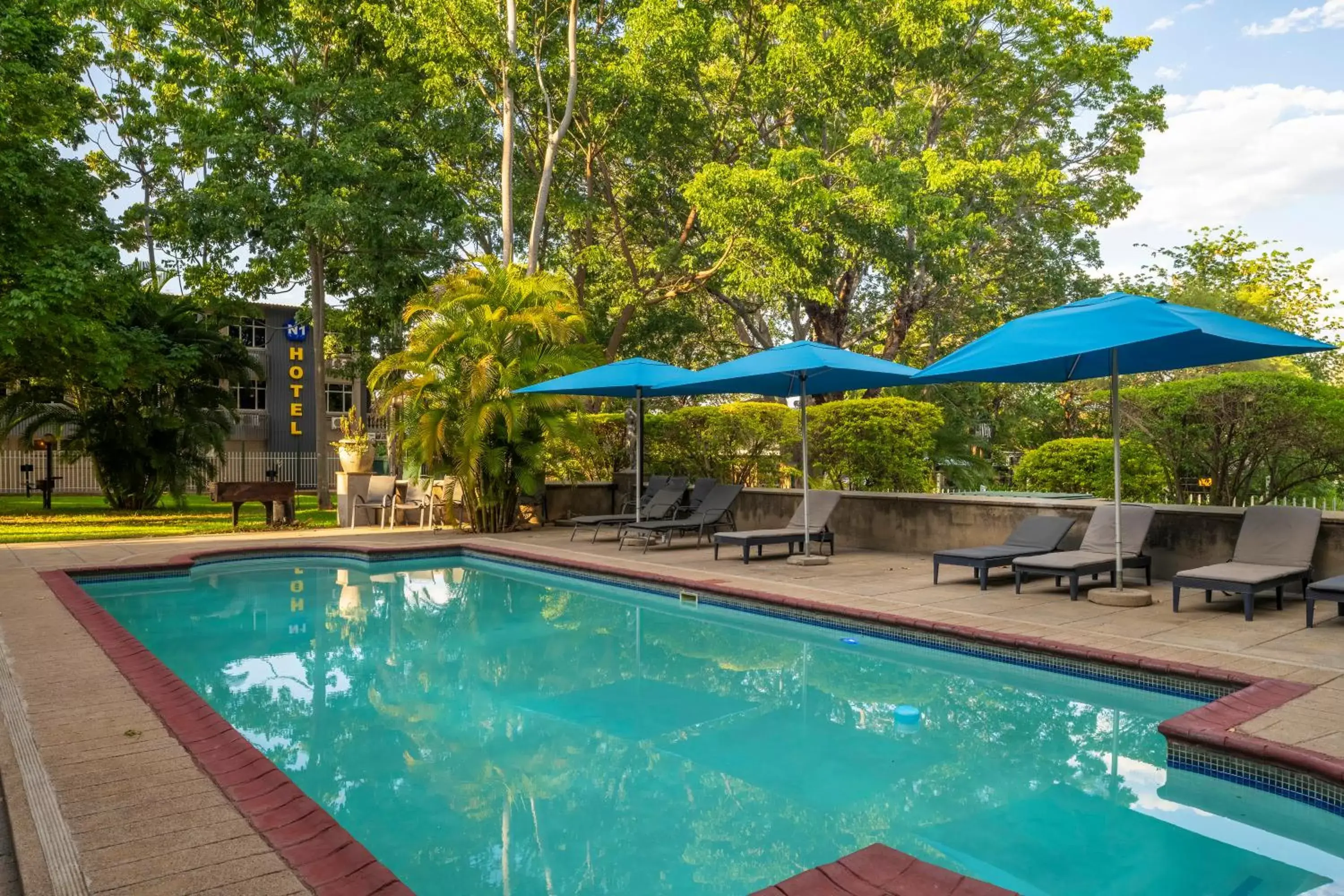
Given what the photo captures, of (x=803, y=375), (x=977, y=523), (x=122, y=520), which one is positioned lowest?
(x=122, y=520)

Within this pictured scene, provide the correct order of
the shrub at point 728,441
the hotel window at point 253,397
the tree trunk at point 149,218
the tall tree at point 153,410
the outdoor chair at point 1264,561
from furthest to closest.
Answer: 1. the hotel window at point 253,397
2. the tree trunk at point 149,218
3. the tall tree at point 153,410
4. the shrub at point 728,441
5. the outdoor chair at point 1264,561

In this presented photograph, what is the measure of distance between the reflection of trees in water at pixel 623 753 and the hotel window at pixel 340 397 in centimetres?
3126

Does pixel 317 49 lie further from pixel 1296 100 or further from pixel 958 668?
pixel 1296 100

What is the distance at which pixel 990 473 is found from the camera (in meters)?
16.4

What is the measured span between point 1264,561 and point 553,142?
14.9 meters

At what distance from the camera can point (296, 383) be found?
3566 centimetres

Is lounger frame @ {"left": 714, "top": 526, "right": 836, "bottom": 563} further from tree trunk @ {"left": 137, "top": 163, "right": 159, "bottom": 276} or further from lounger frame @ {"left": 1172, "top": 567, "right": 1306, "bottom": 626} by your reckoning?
tree trunk @ {"left": 137, "top": 163, "right": 159, "bottom": 276}

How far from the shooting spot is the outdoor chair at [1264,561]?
702 centimetres

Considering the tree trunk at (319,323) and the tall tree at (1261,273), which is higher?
the tall tree at (1261,273)

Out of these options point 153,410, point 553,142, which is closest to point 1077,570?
point 553,142

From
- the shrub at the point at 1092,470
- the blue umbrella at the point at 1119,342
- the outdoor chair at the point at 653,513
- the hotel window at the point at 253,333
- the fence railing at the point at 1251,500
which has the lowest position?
the outdoor chair at the point at 653,513

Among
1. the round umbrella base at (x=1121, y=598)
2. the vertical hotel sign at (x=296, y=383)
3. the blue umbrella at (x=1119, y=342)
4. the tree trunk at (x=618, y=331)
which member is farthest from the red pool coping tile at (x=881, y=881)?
the vertical hotel sign at (x=296, y=383)

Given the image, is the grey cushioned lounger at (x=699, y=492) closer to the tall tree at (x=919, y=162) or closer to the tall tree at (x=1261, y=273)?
the tall tree at (x=919, y=162)

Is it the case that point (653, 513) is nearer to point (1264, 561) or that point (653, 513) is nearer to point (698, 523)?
point (698, 523)
